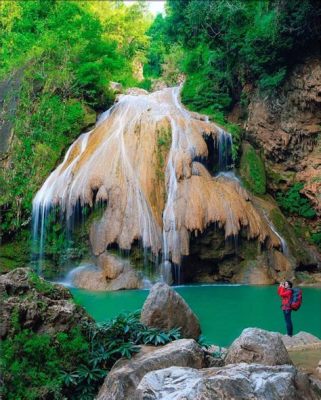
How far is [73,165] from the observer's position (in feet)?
57.9

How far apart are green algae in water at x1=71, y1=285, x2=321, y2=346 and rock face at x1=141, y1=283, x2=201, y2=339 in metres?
2.14

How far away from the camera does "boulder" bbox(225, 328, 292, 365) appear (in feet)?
19.6

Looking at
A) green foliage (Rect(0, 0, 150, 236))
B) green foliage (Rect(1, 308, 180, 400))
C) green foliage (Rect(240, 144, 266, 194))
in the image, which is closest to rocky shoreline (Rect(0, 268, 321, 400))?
green foliage (Rect(1, 308, 180, 400))

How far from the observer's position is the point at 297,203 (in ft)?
64.0

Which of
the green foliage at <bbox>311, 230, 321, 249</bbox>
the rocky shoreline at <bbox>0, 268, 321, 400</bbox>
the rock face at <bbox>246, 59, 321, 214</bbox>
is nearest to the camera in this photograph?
the rocky shoreline at <bbox>0, 268, 321, 400</bbox>

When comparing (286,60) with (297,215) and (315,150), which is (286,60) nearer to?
(315,150)

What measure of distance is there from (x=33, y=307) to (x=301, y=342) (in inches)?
200

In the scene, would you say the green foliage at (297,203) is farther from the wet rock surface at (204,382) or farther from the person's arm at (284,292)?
the wet rock surface at (204,382)

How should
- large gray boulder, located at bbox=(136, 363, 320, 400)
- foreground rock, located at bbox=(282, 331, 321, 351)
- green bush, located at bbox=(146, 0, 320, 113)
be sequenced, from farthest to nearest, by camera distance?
green bush, located at bbox=(146, 0, 320, 113), foreground rock, located at bbox=(282, 331, 321, 351), large gray boulder, located at bbox=(136, 363, 320, 400)

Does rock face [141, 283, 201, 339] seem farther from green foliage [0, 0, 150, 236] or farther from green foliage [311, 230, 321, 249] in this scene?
green foliage [311, 230, 321, 249]

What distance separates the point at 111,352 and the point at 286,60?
1680 centimetres

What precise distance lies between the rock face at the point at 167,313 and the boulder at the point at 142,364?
3.54 ft

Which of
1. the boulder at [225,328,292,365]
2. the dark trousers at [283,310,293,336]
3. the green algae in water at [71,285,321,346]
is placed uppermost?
the boulder at [225,328,292,365]

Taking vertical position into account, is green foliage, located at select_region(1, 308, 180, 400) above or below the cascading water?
below
